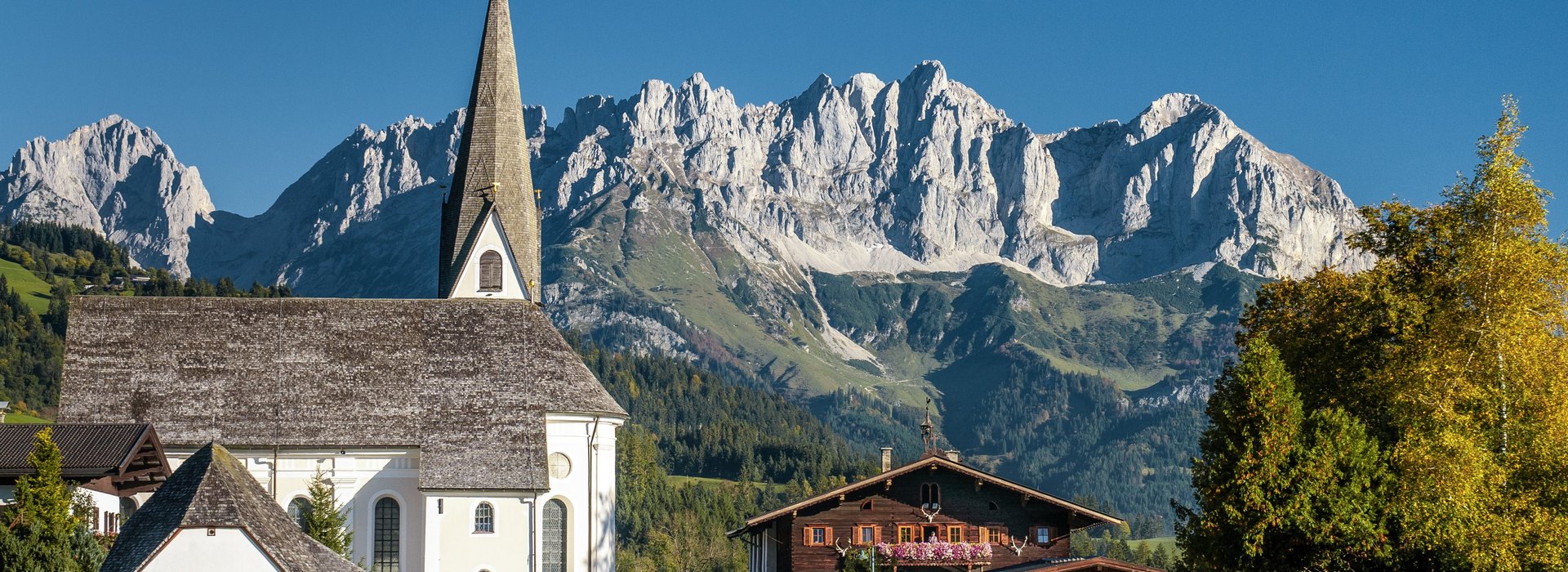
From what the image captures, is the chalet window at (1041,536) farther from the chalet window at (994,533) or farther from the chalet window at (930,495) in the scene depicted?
the chalet window at (930,495)

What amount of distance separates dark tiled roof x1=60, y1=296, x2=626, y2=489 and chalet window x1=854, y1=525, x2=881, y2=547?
436 inches

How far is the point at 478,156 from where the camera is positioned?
3004 inches

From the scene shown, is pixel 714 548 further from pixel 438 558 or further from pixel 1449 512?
pixel 1449 512

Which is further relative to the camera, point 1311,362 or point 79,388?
point 79,388

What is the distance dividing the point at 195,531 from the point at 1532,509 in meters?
32.2

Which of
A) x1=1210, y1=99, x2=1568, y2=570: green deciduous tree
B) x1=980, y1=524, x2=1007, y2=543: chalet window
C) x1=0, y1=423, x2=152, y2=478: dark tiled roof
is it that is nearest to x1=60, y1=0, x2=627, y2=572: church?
x1=0, y1=423, x2=152, y2=478: dark tiled roof

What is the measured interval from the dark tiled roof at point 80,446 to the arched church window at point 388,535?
1187cm

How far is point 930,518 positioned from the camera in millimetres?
67375

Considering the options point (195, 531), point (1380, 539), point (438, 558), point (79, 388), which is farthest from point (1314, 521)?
point (79, 388)

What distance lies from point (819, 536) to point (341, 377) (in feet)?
64.6

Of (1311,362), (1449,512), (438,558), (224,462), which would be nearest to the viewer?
(1449,512)

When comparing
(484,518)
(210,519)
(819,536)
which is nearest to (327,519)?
(484,518)

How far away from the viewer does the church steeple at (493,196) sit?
73.7 m

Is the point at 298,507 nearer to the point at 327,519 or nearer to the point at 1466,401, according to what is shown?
the point at 327,519
